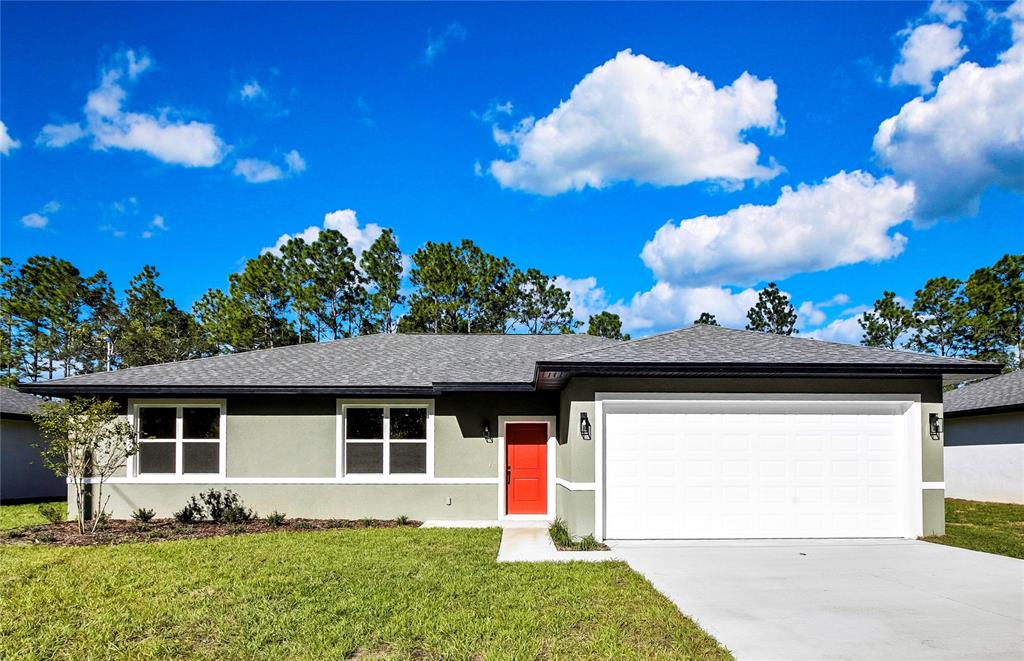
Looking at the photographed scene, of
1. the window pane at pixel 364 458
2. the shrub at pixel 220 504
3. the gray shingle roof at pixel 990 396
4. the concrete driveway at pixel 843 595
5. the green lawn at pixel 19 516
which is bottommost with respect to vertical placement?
the green lawn at pixel 19 516

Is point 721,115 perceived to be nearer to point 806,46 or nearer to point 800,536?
point 806,46

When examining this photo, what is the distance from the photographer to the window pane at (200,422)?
12695 mm

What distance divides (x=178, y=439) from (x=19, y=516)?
178 inches

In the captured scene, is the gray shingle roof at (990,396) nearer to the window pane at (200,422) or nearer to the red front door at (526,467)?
the red front door at (526,467)

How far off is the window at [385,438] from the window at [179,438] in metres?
2.65

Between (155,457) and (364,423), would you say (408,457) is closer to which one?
(364,423)

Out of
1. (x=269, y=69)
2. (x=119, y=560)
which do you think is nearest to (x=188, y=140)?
(x=269, y=69)

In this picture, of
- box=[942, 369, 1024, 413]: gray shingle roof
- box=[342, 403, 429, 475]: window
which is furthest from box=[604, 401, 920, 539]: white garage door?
box=[942, 369, 1024, 413]: gray shingle roof

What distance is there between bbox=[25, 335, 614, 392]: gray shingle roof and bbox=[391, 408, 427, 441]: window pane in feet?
2.18

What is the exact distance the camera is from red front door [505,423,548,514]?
12.6 metres

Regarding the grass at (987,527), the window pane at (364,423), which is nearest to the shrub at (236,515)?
the window pane at (364,423)

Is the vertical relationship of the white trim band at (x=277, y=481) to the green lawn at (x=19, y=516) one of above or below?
above

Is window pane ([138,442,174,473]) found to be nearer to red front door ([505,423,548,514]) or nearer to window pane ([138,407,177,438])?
window pane ([138,407,177,438])

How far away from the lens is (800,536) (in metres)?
10.0
